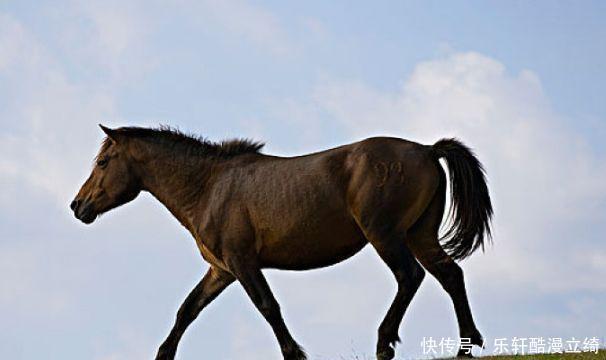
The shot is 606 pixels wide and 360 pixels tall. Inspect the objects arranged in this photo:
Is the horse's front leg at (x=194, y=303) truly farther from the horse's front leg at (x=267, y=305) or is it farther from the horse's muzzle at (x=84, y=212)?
the horse's muzzle at (x=84, y=212)

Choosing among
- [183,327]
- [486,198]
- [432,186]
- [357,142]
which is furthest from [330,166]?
[183,327]

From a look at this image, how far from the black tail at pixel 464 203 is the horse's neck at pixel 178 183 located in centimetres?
294

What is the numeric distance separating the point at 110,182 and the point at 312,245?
116 inches

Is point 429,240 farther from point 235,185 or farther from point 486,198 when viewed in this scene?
point 235,185

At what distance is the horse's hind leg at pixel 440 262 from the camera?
34.8ft

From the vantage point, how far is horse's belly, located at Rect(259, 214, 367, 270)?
1059 cm

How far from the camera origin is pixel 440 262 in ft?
35.2

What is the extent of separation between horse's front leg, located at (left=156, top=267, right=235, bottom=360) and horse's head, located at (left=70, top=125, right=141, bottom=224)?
1440mm

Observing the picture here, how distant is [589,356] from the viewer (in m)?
10.7

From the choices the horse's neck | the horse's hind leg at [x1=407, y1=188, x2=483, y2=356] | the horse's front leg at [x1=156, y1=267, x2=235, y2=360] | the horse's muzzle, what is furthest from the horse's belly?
the horse's muzzle

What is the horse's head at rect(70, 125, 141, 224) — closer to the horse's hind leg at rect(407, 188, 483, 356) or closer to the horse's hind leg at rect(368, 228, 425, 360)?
the horse's hind leg at rect(368, 228, 425, 360)

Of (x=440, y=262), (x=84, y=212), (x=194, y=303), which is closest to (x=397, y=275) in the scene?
(x=440, y=262)

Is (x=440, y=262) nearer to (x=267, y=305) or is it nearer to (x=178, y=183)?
(x=267, y=305)

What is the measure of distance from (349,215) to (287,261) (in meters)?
1.01
